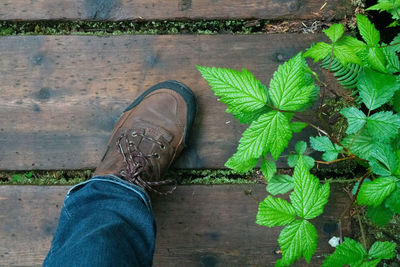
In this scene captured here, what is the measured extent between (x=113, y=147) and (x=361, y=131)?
1087mm

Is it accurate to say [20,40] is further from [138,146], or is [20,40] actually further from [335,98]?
[335,98]

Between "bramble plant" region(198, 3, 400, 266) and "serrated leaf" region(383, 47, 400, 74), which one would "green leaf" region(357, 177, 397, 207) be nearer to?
"bramble plant" region(198, 3, 400, 266)

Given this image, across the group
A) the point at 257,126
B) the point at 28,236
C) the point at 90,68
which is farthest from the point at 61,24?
the point at 257,126

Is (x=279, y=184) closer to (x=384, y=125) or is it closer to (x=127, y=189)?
(x=384, y=125)

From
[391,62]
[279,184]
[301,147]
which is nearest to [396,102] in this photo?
[391,62]

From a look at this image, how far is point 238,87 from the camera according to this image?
98cm

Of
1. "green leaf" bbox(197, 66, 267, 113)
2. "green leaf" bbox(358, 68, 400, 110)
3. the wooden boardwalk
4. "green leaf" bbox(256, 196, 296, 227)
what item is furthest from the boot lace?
"green leaf" bbox(358, 68, 400, 110)

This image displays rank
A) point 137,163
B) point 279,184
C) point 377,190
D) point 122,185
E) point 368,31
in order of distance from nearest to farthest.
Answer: point 377,190, point 368,31, point 279,184, point 122,185, point 137,163

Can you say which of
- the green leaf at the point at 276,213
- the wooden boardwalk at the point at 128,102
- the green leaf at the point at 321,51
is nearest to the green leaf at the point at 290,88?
the green leaf at the point at 321,51

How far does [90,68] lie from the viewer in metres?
1.67

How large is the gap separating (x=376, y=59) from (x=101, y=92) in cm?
121

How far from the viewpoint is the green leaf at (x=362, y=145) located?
50.2 inches

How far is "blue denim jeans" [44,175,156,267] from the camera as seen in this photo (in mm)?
1168

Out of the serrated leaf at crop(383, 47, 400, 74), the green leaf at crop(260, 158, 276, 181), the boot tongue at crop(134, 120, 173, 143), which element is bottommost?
the boot tongue at crop(134, 120, 173, 143)
